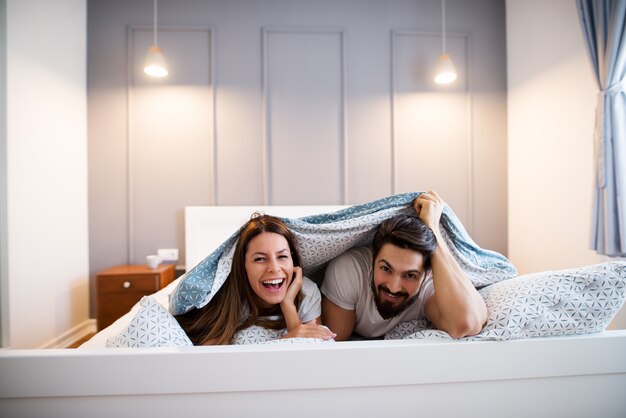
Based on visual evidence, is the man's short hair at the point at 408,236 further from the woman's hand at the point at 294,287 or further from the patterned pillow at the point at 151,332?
the patterned pillow at the point at 151,332

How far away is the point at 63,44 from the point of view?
8.41 ft

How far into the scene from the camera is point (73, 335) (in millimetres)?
2623

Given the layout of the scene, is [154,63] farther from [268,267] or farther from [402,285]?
[402,285]

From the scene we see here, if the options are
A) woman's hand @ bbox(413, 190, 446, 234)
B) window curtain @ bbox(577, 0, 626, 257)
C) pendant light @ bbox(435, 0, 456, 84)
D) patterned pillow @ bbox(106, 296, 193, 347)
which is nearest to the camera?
patterned pillow @ bbox(106, 296, 193, 347)

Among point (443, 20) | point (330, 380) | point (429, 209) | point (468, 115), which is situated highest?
point (443, 20)

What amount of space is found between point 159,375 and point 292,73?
2772 mm

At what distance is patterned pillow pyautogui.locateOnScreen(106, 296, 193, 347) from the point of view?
2.66 ft

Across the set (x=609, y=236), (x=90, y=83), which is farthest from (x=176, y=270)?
(x=609, y=236)


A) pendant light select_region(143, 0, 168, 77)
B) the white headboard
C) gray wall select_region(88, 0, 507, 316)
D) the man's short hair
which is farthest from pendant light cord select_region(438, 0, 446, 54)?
the man's short hair

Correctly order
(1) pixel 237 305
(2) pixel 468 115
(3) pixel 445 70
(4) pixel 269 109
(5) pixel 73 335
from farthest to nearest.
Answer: (2) pixel 468 115 < (4) pixel 269 109 < (3) pixel 445 70 < (5) pixel 73 335 < (1) pixel 237 305

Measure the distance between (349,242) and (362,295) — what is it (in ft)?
0.59

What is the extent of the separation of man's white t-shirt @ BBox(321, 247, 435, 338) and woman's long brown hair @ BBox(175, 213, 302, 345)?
0.42 ft

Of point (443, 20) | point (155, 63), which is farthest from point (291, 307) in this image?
point (443, 20)

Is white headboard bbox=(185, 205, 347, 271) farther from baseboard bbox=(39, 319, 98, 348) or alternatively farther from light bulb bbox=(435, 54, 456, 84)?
light bulb bbox=(435, 54, 456, 84)
